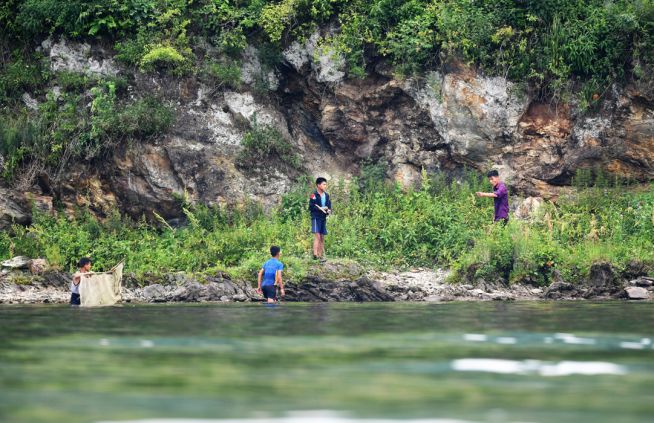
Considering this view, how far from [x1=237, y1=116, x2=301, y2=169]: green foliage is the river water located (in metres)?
12.1

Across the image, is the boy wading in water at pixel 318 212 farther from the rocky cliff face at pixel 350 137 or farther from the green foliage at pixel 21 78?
the green foliage at pixel 21 78

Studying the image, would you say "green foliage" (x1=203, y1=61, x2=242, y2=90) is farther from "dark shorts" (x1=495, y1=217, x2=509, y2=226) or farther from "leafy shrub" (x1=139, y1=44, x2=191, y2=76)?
"dark shorts" (x1=495, y1=217, x2=509, y2=226)

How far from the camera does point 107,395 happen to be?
7434 mm

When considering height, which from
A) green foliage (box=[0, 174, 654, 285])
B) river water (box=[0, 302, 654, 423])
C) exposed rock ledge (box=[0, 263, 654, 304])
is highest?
green foliage (box=[0, 174, 654, 285])

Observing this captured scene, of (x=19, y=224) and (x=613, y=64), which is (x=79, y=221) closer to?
(x=19, y=224)

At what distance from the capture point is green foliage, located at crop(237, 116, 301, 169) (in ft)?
87.8

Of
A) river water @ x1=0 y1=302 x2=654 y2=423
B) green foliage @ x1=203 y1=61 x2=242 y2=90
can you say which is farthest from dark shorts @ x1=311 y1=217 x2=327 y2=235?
river water @ x1=0 y1=302 x2=654 y2=423

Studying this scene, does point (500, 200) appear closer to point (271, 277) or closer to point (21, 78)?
point (271, 277)

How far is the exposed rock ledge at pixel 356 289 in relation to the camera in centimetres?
2000

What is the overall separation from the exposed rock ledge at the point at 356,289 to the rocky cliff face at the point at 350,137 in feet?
15.5

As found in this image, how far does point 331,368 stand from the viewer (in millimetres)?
8836

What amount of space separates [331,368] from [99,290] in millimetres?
11183

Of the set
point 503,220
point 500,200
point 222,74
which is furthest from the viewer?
point 222,74

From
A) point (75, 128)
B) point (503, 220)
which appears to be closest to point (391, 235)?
point (503, 220)
